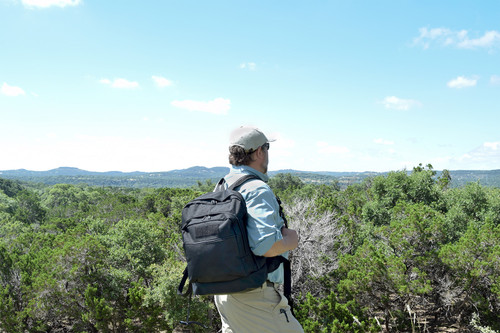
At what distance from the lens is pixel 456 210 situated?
59.9 feet

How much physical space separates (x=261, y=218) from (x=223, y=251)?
290 millimetres

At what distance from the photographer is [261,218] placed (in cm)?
196

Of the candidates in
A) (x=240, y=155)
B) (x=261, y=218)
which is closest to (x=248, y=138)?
(x=240, y=155)

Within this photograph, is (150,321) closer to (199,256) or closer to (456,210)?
(199,256)

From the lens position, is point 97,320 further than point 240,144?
Yes

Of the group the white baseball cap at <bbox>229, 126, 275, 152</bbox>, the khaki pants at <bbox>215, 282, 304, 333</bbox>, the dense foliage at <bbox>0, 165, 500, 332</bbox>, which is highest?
the white baseball cap at <bbox>229, 126, 275, 152</bbox>

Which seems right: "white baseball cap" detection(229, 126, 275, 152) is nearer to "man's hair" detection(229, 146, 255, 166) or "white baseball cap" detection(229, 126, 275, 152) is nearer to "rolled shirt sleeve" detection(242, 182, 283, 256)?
"man's hair" detection(229, 146, 255, 166)

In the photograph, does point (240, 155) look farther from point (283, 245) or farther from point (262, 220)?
point (283, 245)

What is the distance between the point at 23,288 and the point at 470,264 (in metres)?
18.4

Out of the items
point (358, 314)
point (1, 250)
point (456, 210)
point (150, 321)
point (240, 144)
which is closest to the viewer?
point (240, 144)

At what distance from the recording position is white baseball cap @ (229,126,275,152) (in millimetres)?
2240

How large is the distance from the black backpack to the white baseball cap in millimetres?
356

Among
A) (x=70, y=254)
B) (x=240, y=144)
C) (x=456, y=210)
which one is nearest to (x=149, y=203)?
(x=70, y=254)

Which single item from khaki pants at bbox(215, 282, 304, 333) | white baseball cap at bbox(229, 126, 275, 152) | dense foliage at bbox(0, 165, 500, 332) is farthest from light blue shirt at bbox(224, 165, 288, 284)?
dense foliage at bbox(0, 165, 500, 332)
